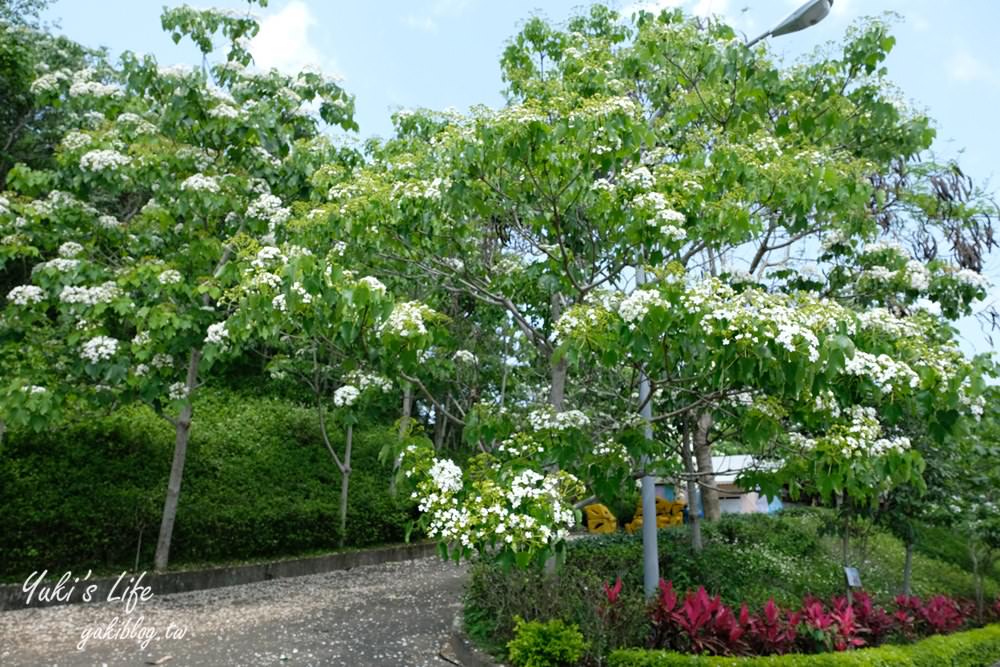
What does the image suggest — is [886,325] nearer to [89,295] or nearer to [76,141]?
[89,295]

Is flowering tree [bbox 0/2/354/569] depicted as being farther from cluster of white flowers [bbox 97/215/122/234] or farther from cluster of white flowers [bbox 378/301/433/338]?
cluster of white flowers [bbox 378/301/433/338]

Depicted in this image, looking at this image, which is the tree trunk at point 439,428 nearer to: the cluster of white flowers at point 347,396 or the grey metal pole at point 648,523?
the cluster of white flowers at point 347,396

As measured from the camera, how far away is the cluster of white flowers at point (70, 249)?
8.46 m

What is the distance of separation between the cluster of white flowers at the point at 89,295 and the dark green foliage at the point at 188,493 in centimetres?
234

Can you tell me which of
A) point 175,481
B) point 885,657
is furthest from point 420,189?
point 175,481

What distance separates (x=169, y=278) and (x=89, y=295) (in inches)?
31.2

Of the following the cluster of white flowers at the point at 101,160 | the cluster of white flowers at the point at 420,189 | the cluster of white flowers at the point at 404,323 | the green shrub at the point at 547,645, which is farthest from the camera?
the cluster of white flowers at the point at 101,160

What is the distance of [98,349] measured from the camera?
310 inches

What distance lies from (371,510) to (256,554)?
2003 mm

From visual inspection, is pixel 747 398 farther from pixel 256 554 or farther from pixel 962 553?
pixel 962 553

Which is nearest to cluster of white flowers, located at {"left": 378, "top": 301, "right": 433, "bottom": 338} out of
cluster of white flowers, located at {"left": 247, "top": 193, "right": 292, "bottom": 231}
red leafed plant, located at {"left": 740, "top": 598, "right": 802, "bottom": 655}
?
red leafed plant, located at {"left": 740, "top": 598, "right": 802, "bottom": 655}

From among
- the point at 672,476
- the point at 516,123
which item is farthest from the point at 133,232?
the point at 672,476

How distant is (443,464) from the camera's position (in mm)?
5359

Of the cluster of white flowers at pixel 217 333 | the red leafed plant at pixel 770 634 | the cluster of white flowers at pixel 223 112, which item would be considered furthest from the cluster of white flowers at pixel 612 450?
the cluster of white flowers at pixel 223 112
